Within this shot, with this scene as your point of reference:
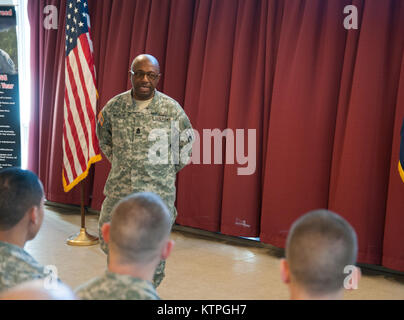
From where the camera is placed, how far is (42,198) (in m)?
1.66

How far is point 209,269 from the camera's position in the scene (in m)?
3.75

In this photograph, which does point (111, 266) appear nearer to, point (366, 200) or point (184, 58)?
point (366, 200)

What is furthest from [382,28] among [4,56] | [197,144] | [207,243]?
[4,56]

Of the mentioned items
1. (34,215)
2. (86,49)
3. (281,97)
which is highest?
(86,49)

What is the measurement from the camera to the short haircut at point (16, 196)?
1.58m

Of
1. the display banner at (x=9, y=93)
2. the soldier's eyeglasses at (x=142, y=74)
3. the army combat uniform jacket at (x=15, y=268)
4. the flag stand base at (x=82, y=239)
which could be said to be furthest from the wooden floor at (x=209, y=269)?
the army combat uniform jacket at (x=15, y=268)

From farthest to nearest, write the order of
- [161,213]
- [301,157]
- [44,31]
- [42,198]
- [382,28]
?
[44,31], [301,157], [382,28], [42,198], [161,213]

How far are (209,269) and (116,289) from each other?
8.37 ft

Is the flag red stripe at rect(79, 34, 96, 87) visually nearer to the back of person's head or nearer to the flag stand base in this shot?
the flag stand base

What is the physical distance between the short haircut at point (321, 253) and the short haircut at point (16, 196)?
33.4 inches

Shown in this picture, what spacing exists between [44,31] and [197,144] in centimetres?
267

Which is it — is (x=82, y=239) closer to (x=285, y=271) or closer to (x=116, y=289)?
(x=116, y=289)

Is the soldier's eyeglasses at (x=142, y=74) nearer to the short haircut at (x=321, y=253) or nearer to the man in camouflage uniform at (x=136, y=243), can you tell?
the man in camouflage uniform at (x=136, y=243)

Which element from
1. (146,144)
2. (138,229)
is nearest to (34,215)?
(138,229)
